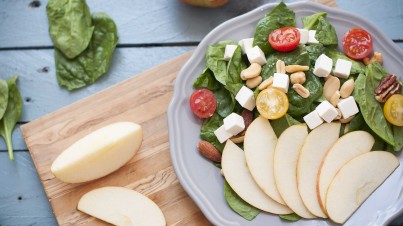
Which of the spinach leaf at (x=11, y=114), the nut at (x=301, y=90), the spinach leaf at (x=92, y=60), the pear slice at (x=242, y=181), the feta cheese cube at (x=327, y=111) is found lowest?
the spinach leaf at (x=11, y=114)

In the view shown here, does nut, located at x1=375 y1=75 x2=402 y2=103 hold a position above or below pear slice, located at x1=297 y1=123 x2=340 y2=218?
above

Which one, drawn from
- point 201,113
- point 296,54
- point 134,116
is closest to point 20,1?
point 134,116

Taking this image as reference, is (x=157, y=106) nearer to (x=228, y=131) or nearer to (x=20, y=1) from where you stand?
(x=228, y=131)

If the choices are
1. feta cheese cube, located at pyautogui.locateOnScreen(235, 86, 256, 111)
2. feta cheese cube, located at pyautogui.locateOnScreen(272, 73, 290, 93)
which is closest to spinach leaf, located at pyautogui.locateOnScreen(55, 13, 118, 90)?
feta cheese cube, located at pyautogui.locateOnScreen(235, 86, 256, 111)

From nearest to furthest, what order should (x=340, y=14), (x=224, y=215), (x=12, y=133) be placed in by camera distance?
(x=224, y=215), (x=340, y=14), (x=12, y=133)

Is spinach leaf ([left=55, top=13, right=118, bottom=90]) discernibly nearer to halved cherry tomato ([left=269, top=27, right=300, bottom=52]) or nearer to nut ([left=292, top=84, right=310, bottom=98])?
halved cherry tomato ([left=269, top=27, right=300, bottom=52])

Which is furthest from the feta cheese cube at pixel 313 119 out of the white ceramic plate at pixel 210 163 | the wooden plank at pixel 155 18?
the wooden plank at pixel 155 18

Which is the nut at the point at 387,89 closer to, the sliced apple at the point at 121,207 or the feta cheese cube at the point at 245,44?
the feta cheese cube at the point at 245,44
